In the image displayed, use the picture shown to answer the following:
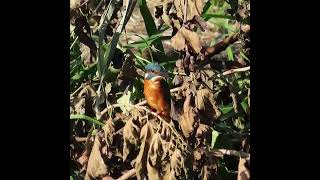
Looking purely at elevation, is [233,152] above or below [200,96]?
below

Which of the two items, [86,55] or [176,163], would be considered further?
[86,55]

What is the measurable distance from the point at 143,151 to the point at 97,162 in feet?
0.49

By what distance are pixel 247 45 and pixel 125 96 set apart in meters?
0.40

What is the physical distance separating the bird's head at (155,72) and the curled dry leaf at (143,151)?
5.5 inches

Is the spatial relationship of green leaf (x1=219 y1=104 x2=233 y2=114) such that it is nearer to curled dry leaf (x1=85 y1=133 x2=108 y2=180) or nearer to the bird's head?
the bird's head

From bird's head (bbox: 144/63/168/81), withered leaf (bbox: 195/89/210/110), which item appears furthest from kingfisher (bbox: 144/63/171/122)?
withered leaf (bbox: 195/89/210/110)

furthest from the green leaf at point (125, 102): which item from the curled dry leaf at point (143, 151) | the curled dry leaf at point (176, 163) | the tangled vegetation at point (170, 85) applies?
the curled dry leaf at point (176, 163)

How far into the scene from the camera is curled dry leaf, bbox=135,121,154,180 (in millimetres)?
2247

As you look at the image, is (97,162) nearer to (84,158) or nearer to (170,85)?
(84,158)

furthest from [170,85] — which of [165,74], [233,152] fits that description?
[233,152]

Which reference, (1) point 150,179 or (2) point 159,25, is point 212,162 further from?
(2) point 159,25

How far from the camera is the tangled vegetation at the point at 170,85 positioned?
221 centimetres

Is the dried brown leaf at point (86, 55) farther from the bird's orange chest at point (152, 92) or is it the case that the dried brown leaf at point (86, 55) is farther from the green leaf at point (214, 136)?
the green leaf at point (214, 136)

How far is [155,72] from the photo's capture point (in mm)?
2301
